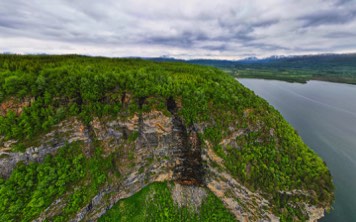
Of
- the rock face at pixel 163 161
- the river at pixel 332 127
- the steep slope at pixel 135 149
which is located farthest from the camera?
the river at pixel 332 127

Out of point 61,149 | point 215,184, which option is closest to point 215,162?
point 215,184

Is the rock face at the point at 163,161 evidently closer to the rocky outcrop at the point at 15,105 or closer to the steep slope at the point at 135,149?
the steep slope at the point at 135,149

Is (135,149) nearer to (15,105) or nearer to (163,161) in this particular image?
(163,161)

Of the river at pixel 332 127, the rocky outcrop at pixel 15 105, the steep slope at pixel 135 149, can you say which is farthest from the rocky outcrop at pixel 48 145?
the river at pixel 332 127

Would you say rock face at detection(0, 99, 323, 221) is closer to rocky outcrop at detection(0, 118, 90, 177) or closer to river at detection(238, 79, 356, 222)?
rocky outcrop at detection(0, 118, 90, 177)

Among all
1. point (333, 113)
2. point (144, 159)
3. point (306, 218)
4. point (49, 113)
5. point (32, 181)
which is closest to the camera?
point (32, 181)

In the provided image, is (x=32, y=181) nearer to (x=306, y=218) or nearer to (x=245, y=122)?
(x=245, y=122)
